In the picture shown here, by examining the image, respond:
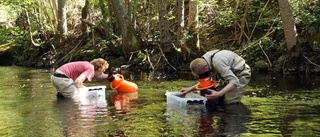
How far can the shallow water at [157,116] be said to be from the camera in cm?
612

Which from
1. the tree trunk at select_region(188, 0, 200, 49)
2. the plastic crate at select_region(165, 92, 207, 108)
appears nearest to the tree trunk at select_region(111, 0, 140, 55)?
the tree trunk at select_region(188, 0, 200, 49)

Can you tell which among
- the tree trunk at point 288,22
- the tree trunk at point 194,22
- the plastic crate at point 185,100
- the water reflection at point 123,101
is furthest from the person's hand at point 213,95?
the tree trunk at point 194,22

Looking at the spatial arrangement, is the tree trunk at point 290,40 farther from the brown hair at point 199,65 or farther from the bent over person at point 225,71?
the brown hair at point 199,65

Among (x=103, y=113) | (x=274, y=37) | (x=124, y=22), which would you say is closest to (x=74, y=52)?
(x=124, y=22)

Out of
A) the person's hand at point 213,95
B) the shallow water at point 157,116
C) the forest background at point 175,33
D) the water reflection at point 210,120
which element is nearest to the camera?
the water reflection at point 210,120

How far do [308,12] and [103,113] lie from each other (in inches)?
412

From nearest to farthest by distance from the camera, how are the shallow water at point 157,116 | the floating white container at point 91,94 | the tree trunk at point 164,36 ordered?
1. the shallow water at point 157,116
2. the floating white container at point 91,94
3. the tree trunk at point 164,36

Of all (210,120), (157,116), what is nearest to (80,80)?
(157,116)

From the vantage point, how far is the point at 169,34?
18.5 metres

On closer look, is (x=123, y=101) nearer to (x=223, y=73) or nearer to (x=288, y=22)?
(x=223, y=73)

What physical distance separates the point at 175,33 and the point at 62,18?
8.06m

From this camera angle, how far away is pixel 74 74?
1019 cm

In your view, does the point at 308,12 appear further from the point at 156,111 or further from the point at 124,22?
the point at 156,111

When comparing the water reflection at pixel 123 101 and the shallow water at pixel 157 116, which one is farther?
the water reflection at pixel 123 101
